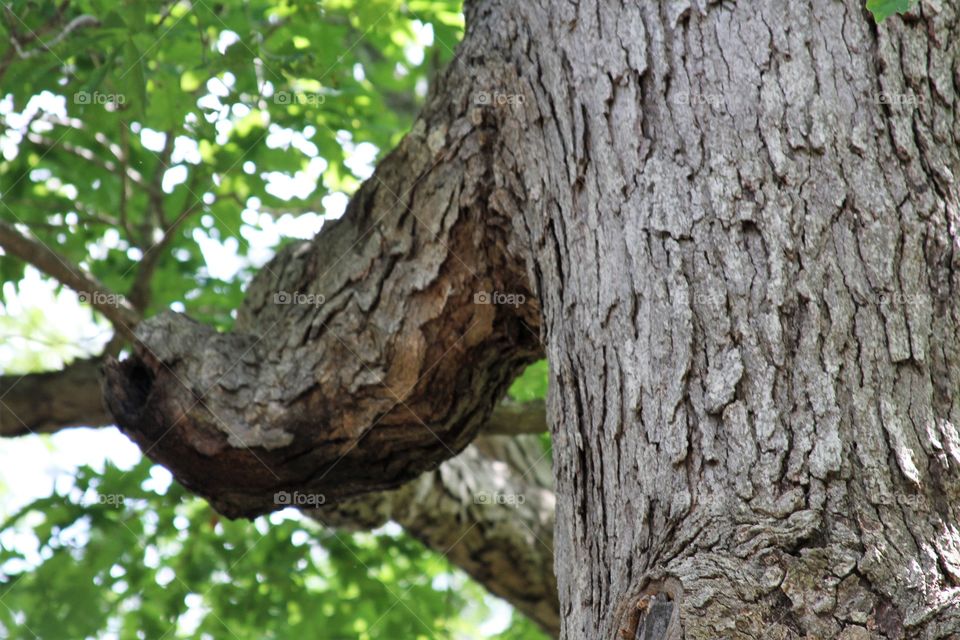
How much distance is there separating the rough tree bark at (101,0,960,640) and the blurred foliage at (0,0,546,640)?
160 cm

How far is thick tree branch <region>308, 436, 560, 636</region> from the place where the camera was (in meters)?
4.50

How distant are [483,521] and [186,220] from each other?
2.31 metres

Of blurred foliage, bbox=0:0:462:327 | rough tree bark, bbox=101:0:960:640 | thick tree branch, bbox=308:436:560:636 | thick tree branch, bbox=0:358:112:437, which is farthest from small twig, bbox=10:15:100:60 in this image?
thick tree branch, bbox=308:436:560:636

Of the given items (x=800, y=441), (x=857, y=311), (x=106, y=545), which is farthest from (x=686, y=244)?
(x=106, y=545)

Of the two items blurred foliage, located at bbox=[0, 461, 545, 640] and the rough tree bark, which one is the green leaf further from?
blurred foliage, located at bbox=[0, 461, 545, 640]

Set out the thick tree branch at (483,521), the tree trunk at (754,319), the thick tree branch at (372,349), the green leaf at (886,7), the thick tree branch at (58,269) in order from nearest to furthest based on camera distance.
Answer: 1. the tree trunk at (754,319)
2. the green leaf at (886,7)
3. the thick tree branch at (372,349)
4. the thick tree branch at (58,269)
5. the thick tree branch at (483,521)

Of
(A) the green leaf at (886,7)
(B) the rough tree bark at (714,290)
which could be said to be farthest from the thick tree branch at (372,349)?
(A) the green leaf at (886,7)

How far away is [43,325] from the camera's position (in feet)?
33.6

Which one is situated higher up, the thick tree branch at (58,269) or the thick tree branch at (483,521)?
the thick tree branch at (58,269)

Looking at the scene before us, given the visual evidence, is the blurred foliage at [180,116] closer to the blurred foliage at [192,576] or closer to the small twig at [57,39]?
the small twig at [57,39]

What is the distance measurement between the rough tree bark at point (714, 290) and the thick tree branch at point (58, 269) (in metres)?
2.03

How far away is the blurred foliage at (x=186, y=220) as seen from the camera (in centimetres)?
414

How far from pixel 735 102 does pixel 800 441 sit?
2.53 ft

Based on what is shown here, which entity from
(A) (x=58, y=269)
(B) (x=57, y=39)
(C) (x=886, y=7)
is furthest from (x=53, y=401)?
(C) (x=886, y=7)
